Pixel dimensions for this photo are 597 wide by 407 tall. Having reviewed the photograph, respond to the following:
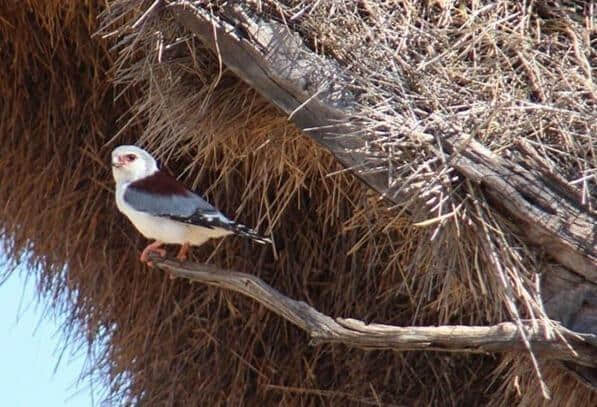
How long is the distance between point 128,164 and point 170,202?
7.0 inches

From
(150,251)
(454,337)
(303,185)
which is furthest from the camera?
(303,185)

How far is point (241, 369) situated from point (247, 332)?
0.26 ft

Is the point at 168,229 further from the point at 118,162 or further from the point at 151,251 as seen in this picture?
the point at 118,162

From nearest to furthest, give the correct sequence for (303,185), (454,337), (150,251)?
(454,337)
(150,251)
(303,185)

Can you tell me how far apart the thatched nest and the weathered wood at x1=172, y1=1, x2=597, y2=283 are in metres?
0.02

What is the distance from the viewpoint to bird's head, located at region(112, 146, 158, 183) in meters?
2.79

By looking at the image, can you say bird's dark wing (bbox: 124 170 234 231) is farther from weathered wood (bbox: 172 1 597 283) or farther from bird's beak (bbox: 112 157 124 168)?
weathered wood (bbox: 172 1 597 283)

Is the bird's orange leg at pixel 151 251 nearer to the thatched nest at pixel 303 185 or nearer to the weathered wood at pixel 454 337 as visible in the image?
the thatched nest at pixel 303 185

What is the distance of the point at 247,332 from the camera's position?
2.99 metres

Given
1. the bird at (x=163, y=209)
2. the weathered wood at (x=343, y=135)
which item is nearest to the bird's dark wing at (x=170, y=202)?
the bird at (x=163, y=209)

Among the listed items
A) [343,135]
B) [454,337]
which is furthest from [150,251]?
[454,337]

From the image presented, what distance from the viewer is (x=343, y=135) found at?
214cm

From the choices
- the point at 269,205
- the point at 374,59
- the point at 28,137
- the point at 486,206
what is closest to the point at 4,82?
the point at 28,137

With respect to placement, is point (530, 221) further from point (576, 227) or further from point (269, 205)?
point (269, 205)
